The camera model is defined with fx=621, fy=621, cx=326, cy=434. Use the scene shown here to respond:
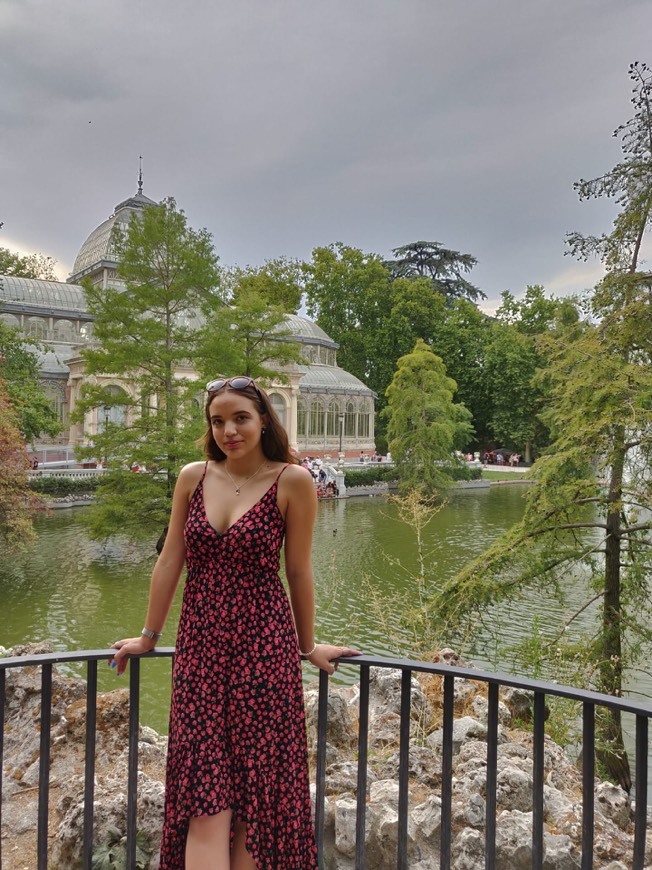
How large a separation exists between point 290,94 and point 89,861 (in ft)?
33.6

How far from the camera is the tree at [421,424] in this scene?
25906mm

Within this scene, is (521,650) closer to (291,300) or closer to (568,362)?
(568,362)

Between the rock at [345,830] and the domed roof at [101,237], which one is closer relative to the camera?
the rock at [345,830]

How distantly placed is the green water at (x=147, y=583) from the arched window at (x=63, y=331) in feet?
48.2

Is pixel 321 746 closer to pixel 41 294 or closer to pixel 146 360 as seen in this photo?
pixel 146 360

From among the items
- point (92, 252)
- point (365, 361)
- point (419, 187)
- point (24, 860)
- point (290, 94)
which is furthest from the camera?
point (365, 361)

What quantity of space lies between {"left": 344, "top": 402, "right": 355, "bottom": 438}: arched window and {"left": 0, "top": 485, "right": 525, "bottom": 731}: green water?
16493mm

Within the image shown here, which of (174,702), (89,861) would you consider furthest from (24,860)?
(174,702)

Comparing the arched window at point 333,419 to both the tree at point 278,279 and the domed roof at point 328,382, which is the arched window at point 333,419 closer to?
the domed roof at point 328,382

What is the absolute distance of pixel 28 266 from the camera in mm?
43219

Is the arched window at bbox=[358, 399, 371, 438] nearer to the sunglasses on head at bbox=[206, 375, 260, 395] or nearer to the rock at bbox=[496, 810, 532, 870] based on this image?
the rock at bbox=[496, 810, 532, 870]

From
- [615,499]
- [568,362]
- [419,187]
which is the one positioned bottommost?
[615,499]

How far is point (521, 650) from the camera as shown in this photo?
20.9 ft

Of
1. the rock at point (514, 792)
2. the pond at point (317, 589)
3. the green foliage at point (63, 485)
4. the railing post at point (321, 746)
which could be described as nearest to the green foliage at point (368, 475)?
the pond at point (317, 589)
